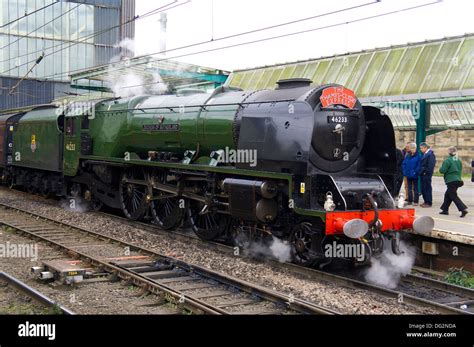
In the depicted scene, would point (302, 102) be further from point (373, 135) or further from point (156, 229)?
point (156, 229)

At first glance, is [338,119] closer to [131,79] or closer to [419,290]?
[419,290]

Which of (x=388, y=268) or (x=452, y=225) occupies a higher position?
(x=452, y=225)

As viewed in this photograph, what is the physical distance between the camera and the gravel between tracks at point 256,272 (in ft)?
22.1

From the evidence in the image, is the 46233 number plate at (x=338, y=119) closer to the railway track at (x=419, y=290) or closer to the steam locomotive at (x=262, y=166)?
the steam locomotive at (x=262, y=166)

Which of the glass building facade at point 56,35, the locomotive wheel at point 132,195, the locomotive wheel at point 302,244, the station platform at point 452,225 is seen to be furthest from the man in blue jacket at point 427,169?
the glass building facade at point 56,35

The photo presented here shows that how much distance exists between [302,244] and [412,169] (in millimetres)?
5306

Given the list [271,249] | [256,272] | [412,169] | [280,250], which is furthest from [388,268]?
[412,169]

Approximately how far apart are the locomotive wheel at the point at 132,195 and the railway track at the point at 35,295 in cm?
532

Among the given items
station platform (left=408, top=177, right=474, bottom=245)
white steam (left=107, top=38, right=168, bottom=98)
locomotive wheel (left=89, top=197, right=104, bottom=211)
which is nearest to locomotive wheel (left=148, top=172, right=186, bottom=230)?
locomotive wheel (left=89, top=197, right=104, bottom=211)

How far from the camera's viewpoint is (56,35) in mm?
46469

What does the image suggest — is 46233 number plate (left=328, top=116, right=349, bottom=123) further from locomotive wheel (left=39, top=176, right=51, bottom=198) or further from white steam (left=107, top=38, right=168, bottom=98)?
locomotive wheel (left=39, top=176, right=51, bottom=198)

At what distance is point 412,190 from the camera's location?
12984mm

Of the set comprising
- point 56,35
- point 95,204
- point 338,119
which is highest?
point 56,35

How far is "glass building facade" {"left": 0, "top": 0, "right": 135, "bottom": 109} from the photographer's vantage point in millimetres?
44469
